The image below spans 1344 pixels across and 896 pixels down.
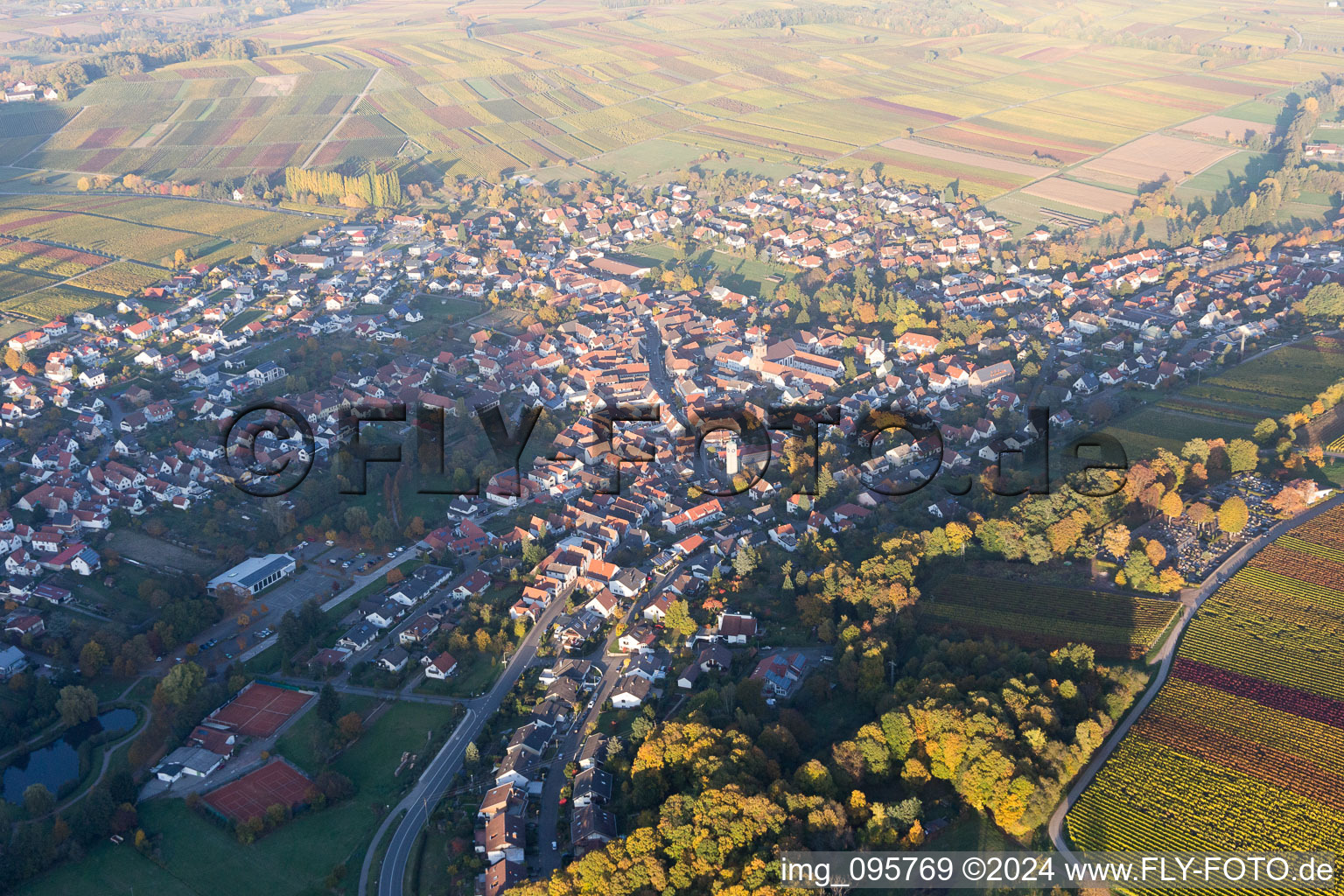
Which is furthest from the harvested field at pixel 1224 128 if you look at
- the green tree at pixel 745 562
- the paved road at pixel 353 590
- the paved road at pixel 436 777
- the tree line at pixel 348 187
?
the paved road at pixel 353 590

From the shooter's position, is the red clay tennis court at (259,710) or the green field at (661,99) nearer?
the red clay tennis court at (259,710)

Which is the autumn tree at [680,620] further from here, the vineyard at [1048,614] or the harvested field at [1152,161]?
the harvested field at [1152,161]

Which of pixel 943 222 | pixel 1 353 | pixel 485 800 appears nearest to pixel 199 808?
pixel 485 800

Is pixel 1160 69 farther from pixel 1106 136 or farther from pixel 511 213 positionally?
pixel 511 213

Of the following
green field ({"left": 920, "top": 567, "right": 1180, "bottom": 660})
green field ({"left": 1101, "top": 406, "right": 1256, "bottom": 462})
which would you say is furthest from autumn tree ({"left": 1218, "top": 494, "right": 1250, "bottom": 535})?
green field ({"left": 1101, "top": 406, "right": 1256, "bottom": 462})

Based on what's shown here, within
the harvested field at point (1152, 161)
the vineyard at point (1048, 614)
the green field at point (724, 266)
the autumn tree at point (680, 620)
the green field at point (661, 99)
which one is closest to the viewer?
the vineyard at point (1048, 614)

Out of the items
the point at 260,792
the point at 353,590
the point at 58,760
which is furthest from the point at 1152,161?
the point at 58,760
